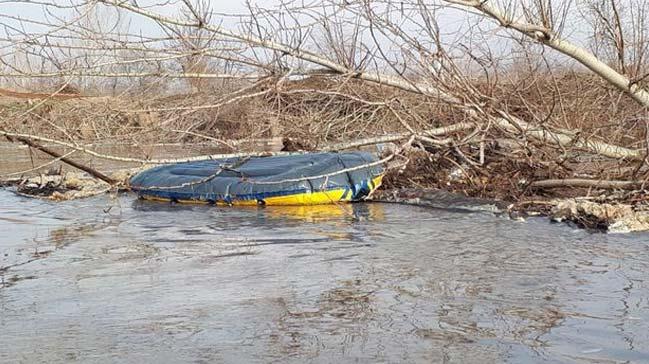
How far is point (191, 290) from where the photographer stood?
660cm

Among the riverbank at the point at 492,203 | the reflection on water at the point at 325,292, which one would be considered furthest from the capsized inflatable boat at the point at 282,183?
the reflection on water at the point at 325,292

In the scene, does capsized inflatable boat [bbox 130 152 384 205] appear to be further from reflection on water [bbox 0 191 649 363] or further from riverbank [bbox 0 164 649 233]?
reflection on water [bbox 0 191 649 363]

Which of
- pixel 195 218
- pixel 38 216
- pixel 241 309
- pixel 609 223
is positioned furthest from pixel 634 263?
pixel 38 216

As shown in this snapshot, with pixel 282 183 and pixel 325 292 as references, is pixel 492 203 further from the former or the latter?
pixel 325 292

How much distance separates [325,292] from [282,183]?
5.46 metres

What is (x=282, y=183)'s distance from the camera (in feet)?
38.7

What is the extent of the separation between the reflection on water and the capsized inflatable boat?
126cm

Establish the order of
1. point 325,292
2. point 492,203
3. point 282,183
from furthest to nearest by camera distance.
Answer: point 282,183 < point 492,203 < point 325,292

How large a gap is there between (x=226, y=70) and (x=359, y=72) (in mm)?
1382

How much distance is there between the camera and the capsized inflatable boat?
1186 cm

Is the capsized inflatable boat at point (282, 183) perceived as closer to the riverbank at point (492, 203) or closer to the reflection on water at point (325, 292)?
the riverbank at point (492, 203)

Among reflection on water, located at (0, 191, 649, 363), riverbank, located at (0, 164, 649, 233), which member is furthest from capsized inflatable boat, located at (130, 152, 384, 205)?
reflection on water, located at (0, 191, 649, 363)

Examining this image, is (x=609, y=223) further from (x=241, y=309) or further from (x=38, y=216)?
(x=38, y=216)

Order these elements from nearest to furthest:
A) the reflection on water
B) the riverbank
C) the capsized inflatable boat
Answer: the reflection on water
the riverbank
the capsized inflatable boat
